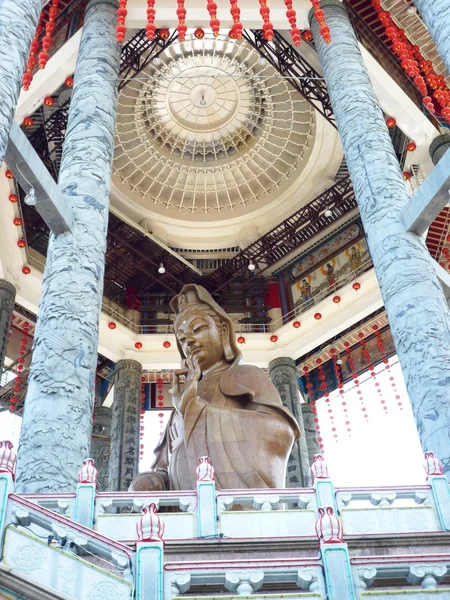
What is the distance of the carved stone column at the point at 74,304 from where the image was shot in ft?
17.1

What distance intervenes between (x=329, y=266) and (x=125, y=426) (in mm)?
4941

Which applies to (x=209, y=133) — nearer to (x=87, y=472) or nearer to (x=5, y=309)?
(x=5, y=309)

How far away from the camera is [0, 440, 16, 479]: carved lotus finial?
3270mm

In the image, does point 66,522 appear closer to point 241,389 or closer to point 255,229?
point 241,389

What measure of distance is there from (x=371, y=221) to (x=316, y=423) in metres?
7.93

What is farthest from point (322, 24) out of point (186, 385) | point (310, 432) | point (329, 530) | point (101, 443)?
point (101, 443)

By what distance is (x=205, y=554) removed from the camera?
375 centimetres

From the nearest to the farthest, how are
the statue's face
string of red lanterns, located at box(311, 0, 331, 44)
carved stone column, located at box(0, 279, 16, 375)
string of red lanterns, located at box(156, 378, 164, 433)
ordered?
the statue's face
string of red lanterns, located at box(311, 0, 331, 44)
carved stone column, located at box(0, 279, 16, 375)
string of red lanterns, located at box(156, 378, 164, 433)

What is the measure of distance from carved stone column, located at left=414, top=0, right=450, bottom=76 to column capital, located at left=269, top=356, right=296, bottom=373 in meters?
7.68

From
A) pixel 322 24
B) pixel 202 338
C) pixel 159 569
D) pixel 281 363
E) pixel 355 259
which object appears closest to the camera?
pixel 159 569

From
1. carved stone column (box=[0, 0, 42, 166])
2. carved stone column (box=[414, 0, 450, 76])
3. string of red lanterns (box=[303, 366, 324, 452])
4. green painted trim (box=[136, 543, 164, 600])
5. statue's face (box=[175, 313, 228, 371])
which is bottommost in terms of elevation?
green painted trim (box=[136, 543, 164, 600])

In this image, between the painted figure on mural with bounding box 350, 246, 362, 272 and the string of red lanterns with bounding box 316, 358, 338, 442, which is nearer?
the painted figure on mural with bounding box 350, 246, 362, 272

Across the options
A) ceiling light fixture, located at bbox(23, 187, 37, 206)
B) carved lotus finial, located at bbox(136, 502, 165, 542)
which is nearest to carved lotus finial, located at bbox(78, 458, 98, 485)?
carved lotus finial, located at bbox(136, 502, 165, 542)

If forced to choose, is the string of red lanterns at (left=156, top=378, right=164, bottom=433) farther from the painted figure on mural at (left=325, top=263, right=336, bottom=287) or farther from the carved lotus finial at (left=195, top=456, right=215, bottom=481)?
the carved lotus finial at (left=195, top=456, right=215, bottom=481)
